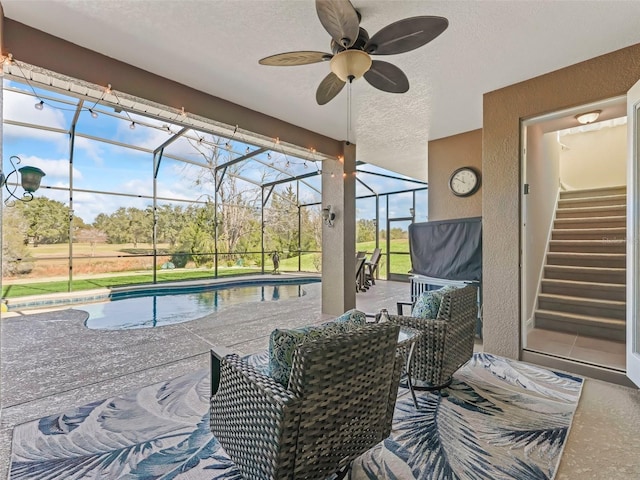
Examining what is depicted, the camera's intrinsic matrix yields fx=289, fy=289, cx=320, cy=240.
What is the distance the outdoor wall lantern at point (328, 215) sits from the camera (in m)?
5.02

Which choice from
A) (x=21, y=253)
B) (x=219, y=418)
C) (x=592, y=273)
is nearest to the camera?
(x=219, y=418)

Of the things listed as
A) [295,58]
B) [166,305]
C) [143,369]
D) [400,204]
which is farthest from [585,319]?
[166,305]

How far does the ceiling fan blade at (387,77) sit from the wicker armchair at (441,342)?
1.76 meters

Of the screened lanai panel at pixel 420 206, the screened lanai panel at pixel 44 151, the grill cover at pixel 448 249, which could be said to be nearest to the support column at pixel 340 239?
the grill cover at pixel 448 249

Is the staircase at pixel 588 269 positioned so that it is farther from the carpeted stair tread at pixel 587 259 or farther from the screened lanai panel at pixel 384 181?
the screened lanai panel at pixel 384 181

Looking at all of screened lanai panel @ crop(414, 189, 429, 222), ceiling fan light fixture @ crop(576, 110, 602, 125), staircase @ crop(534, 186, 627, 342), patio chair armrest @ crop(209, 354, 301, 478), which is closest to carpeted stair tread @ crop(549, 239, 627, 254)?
staircase @ crop(534, 186, 627, 342)

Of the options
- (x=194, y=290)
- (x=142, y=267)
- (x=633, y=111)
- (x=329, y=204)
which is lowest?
(x=194, y=290)

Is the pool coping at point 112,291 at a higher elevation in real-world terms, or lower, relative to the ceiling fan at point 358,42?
lower

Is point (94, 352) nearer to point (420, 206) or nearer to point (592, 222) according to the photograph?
point (592, 222)

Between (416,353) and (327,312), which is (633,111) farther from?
(327,312)

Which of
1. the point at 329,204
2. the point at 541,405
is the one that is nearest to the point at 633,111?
the point at 541,405

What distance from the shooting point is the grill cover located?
3684mm

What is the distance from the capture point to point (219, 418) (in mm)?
1517

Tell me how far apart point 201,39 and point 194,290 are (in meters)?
7.19
